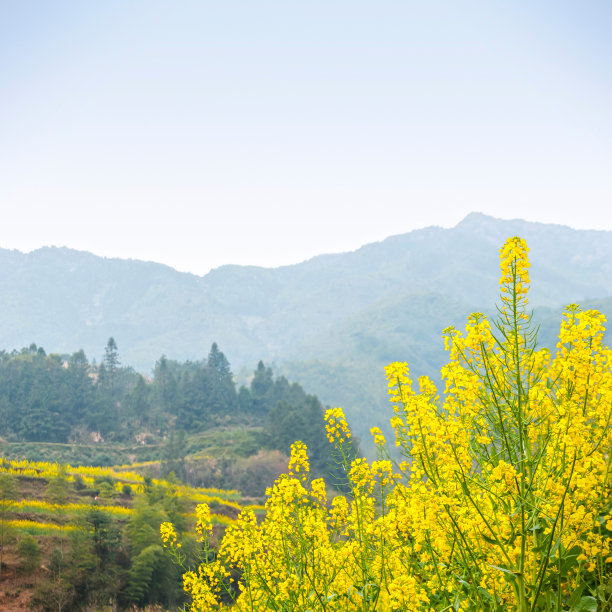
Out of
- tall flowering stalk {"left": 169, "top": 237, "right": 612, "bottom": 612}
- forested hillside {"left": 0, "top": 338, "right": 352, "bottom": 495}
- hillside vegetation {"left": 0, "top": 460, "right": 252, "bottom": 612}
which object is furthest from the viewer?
forested hillside {"left": 0, "top": 338, "right": 352, "bottom": 495}

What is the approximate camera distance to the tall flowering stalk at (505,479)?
9.64ft

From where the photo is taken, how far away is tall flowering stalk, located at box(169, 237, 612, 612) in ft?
9.64

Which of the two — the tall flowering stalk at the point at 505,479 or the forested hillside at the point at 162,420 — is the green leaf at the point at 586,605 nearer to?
the tall flowering stalk at the point at 505,479

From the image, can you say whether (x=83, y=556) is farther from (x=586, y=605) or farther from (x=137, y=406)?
(x=137, y=406)

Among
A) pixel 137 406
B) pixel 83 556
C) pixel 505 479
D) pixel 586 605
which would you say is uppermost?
pixel 505 479

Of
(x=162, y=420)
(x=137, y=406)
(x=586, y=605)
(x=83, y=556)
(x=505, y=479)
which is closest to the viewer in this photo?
(x=505, y=479)

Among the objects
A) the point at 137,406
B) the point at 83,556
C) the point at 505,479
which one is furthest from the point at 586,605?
the point at 137,406

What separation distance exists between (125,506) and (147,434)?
4636 centimetres

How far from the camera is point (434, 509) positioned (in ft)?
10.5

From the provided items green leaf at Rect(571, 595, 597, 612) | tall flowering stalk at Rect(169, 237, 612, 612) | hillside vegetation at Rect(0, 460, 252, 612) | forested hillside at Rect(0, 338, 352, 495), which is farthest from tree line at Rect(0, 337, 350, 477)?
green leaf at Rect(571, 595, 597, 612)

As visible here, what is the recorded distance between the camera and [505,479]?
9.07 feet

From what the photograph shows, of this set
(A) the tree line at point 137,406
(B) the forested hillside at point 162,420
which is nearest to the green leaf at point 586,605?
(B) the forested hillside at point 162,420

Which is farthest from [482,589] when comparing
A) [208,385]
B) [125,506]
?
[208,385]

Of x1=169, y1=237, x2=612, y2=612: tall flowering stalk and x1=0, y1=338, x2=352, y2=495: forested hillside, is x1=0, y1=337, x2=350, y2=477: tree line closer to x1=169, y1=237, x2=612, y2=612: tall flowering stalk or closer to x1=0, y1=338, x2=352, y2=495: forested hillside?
x1=0, y1=338, x2=352, y2=495: forested hillside
